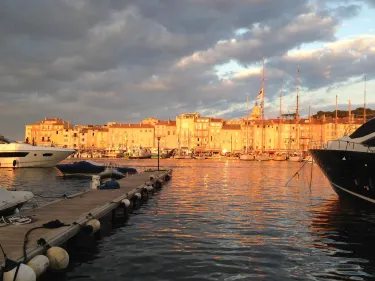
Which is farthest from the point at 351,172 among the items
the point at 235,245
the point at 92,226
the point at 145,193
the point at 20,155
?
the point at 20,155

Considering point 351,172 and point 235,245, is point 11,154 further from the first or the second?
point 235,245

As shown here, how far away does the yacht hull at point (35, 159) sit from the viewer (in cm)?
6881

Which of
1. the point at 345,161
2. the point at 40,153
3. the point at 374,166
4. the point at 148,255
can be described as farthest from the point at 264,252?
the point at 40,153

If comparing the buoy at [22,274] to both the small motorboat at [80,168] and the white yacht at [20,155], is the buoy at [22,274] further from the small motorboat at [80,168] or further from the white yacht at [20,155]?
the white yacht at [20,155]

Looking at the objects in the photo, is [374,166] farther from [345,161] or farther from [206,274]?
[206,274]

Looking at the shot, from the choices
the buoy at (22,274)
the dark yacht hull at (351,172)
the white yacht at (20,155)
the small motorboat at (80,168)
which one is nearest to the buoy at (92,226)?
the buoy at (22,274)

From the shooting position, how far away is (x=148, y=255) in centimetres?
1326

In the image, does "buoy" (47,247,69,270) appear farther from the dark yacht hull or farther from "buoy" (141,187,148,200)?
"buoy" (141,187,148,200)

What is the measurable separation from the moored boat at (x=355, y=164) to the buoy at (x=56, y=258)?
607 inches

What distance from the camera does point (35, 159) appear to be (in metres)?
70.2

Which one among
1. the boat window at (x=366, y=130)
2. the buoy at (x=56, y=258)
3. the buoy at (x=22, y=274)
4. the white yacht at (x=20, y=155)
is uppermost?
the boat window at (x=366, y=130)

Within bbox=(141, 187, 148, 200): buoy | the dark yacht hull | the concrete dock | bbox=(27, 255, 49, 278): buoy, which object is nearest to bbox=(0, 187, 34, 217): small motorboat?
the concrete dock

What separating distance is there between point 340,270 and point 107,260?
272 inches

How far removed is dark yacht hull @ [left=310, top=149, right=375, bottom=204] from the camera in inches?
827
